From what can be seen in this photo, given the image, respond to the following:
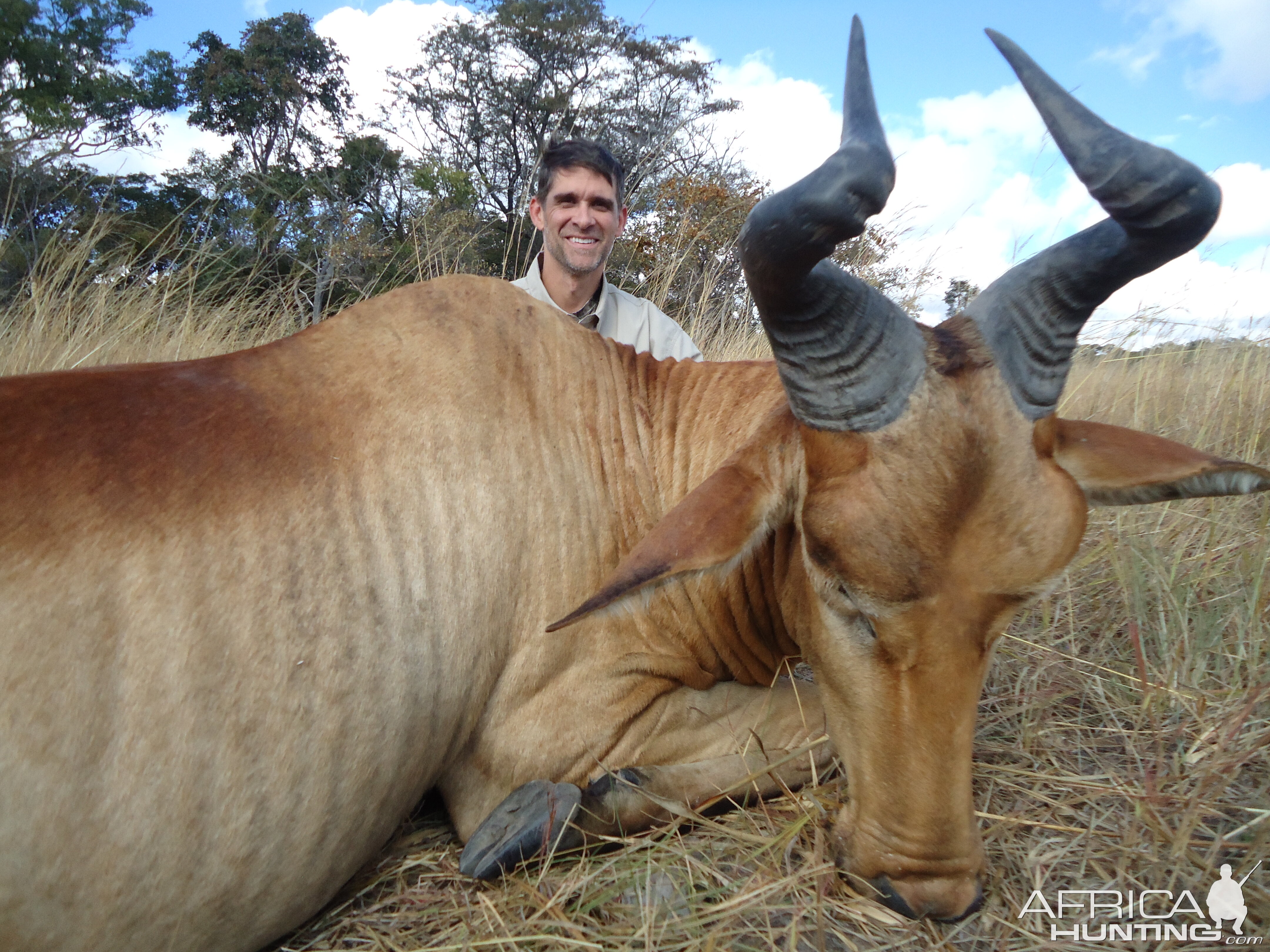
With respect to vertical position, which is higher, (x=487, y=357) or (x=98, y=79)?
(x=98, y=79)

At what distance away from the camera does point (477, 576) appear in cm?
255

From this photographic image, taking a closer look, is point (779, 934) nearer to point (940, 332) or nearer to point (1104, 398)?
point (940, 332)

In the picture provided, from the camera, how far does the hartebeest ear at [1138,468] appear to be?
230 cm

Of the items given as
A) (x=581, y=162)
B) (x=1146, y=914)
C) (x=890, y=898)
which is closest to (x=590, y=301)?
(x=581, y=162)

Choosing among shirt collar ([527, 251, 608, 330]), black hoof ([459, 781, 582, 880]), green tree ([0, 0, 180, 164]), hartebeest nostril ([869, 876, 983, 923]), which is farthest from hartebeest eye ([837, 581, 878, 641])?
green tree ([0, 0, 180, 164])

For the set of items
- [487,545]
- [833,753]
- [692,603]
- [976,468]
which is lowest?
[833,753]

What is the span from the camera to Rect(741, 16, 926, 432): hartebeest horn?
78.0 inches

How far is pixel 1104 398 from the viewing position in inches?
274

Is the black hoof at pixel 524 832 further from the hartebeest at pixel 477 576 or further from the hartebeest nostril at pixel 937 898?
the hartebeest nostril at pixel 937 898

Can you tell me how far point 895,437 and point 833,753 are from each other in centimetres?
131

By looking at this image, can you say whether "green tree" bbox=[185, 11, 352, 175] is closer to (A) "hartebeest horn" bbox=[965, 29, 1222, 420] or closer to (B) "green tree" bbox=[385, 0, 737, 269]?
(B) "green tree" bbox=[385, 0, 737, 269]

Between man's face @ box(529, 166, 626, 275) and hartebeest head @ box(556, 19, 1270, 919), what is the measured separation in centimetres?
335

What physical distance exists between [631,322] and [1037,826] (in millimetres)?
4191

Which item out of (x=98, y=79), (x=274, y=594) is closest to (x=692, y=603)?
(x=274, y=594)
